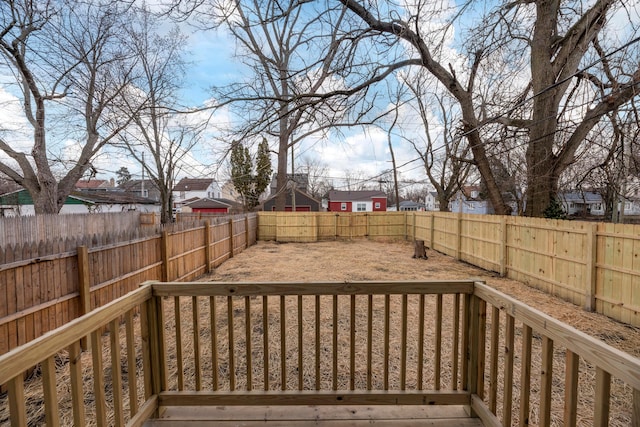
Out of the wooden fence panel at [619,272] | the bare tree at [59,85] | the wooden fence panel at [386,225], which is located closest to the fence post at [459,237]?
the wooden fence panel at [619,272]

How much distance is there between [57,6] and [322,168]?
25247 mm

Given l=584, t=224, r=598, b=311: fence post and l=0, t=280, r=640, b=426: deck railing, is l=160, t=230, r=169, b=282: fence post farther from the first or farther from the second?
l=584, t=224, r=598, b=311: fence post

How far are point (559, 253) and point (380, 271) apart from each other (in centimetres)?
367

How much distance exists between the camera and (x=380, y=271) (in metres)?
7.80

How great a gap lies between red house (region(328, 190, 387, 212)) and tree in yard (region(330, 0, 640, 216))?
1012 inches

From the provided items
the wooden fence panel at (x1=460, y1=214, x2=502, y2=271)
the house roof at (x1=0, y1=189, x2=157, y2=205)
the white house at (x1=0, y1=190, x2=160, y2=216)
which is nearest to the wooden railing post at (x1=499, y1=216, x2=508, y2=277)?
the wooden fence panel at (x1=460, y1=214, x2=502, y2=271)

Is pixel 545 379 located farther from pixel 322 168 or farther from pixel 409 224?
pixel 322 168

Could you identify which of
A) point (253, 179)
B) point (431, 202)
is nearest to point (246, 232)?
point (253, 179)

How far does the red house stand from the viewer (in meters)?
33.6

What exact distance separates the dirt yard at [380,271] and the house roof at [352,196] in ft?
70.2

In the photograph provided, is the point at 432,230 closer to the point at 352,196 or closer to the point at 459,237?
the point at 459,237

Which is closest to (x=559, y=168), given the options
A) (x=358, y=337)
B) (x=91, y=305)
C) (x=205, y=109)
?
(x=358, y=337)

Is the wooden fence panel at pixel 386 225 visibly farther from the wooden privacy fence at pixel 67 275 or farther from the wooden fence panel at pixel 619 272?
the wooden privacy fence at pixel 67 275

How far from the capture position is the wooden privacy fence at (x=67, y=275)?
2828 mm
